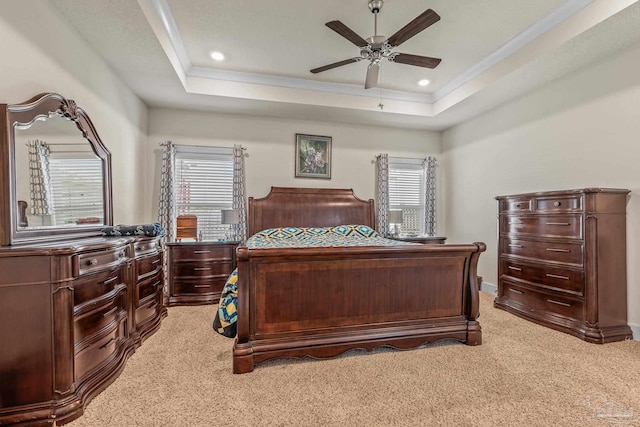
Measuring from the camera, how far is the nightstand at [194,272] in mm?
3773

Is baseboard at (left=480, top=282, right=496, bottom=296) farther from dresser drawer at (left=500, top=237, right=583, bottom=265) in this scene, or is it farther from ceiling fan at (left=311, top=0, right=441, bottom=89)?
ceiling fan at (left=311, top=0, right=441, bottom=89)

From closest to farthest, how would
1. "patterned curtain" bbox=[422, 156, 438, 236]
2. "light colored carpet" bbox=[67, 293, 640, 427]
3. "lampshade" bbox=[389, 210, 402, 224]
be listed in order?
"light colored carpet" bbox=[67, 293, 640, 427] → "lampshade" bbox=[389, 210, 402, 224] → "patterned curtain" bbox=[422, 156, 438, 236]

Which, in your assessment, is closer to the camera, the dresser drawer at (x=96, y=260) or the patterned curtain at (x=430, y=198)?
the dresser drawer at (x=96, y=260)

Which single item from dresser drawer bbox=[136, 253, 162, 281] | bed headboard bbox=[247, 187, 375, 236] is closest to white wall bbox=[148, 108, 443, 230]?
bed headboard bbox=[247, 187, 375, 236]

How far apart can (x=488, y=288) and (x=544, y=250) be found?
1443 millimetres

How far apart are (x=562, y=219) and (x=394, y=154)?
2802 millimetres

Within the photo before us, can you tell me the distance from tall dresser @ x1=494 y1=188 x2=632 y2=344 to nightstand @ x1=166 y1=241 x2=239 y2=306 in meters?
3.69

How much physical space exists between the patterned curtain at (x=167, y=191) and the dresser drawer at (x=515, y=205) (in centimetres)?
444

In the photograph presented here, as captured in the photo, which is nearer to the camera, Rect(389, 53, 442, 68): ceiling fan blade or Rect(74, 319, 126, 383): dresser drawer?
Rect(74, 319, 126, 383): dresser drawer

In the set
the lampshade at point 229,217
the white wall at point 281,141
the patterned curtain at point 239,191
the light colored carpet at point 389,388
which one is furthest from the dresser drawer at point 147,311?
the white wall at point 281,141

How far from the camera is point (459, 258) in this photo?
2.53 m

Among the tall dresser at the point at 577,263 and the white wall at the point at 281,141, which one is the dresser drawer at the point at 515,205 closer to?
the tall dresser at the point at 577,263

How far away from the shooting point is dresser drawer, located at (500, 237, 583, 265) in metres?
2.81

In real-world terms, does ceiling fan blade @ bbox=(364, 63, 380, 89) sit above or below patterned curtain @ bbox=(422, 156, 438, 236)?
above
